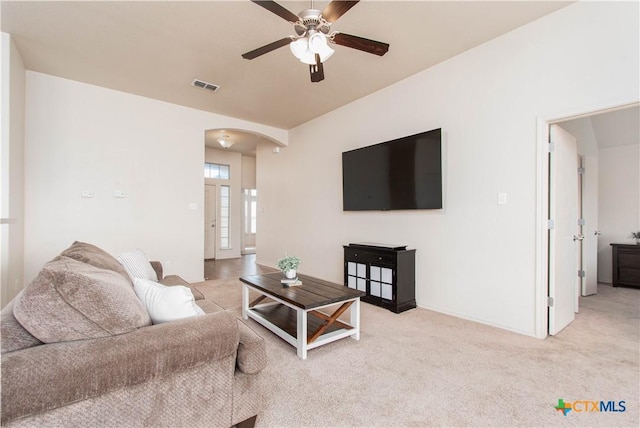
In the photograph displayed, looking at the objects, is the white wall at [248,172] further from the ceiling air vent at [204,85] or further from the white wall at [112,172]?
the ceiling air vent at [204,85]

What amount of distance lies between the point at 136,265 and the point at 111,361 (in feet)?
5.12

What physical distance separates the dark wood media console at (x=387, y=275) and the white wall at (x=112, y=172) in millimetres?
2844

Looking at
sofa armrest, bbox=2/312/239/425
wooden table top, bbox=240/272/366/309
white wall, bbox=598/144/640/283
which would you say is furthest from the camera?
white wall, bbox=598/144/640/283

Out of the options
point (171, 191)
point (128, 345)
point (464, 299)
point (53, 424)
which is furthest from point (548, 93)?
point (171, 191)

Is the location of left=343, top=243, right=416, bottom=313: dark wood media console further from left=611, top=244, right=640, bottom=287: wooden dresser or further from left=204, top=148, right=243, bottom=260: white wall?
left=204, top=148, right=243, bottom=260: white wall

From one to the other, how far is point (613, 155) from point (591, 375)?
Result: 4.68m

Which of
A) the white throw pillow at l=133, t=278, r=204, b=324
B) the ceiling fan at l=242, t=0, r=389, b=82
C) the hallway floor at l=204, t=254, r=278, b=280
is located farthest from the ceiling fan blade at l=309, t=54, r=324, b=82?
the hallway floor at l=204, t=254, r=278, b=280

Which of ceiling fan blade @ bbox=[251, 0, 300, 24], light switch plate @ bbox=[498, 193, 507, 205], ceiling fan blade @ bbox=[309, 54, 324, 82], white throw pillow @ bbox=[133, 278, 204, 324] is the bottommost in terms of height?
white throw pillow @ bbox=[133, 278, 204, 324]

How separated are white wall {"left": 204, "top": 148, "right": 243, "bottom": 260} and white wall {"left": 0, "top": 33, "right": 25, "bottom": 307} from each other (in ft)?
14.8

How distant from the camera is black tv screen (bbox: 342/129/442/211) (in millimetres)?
3416

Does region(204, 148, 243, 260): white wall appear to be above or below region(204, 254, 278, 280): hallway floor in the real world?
above

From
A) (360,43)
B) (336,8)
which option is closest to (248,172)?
(360,43)

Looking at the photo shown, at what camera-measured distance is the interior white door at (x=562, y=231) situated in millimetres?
2758

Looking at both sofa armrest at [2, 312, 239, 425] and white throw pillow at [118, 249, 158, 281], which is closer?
sofa armrest at [2, 312, 239, 425]
